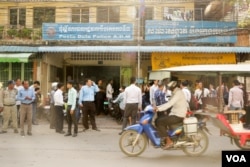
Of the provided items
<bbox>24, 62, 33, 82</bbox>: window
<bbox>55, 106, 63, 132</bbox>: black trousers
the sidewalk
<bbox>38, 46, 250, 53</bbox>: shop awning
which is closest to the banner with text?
<bbox>38, 46, 250, 53</bbox>: shop awning

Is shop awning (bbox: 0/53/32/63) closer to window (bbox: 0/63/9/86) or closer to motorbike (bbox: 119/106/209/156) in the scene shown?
window (bbox: 0/63/9/86)

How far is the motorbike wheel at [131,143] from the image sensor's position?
7.37m

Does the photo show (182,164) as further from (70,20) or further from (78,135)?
(70,20)

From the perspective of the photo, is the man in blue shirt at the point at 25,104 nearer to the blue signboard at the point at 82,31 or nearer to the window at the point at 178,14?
the blue signboard at the point at 82,31

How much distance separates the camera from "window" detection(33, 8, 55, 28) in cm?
1852

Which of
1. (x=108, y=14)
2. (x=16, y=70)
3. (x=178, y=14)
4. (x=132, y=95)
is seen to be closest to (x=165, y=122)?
(x=132, y=95)

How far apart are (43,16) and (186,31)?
759cm

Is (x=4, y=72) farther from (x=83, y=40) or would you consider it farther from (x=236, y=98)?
(x=236, y=98)

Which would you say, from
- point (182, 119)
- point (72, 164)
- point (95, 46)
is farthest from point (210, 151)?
point (95, 46)

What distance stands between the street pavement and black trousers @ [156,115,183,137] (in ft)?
1.80

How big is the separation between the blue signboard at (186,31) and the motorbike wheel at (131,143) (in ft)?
29.7

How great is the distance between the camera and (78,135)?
10570mm

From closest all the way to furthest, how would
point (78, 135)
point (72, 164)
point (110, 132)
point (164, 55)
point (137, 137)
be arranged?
point (72, 164) < point (137, 137) < point (78, 135) < point (110, 132) < point (164, 55)

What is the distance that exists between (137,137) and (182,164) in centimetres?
109
